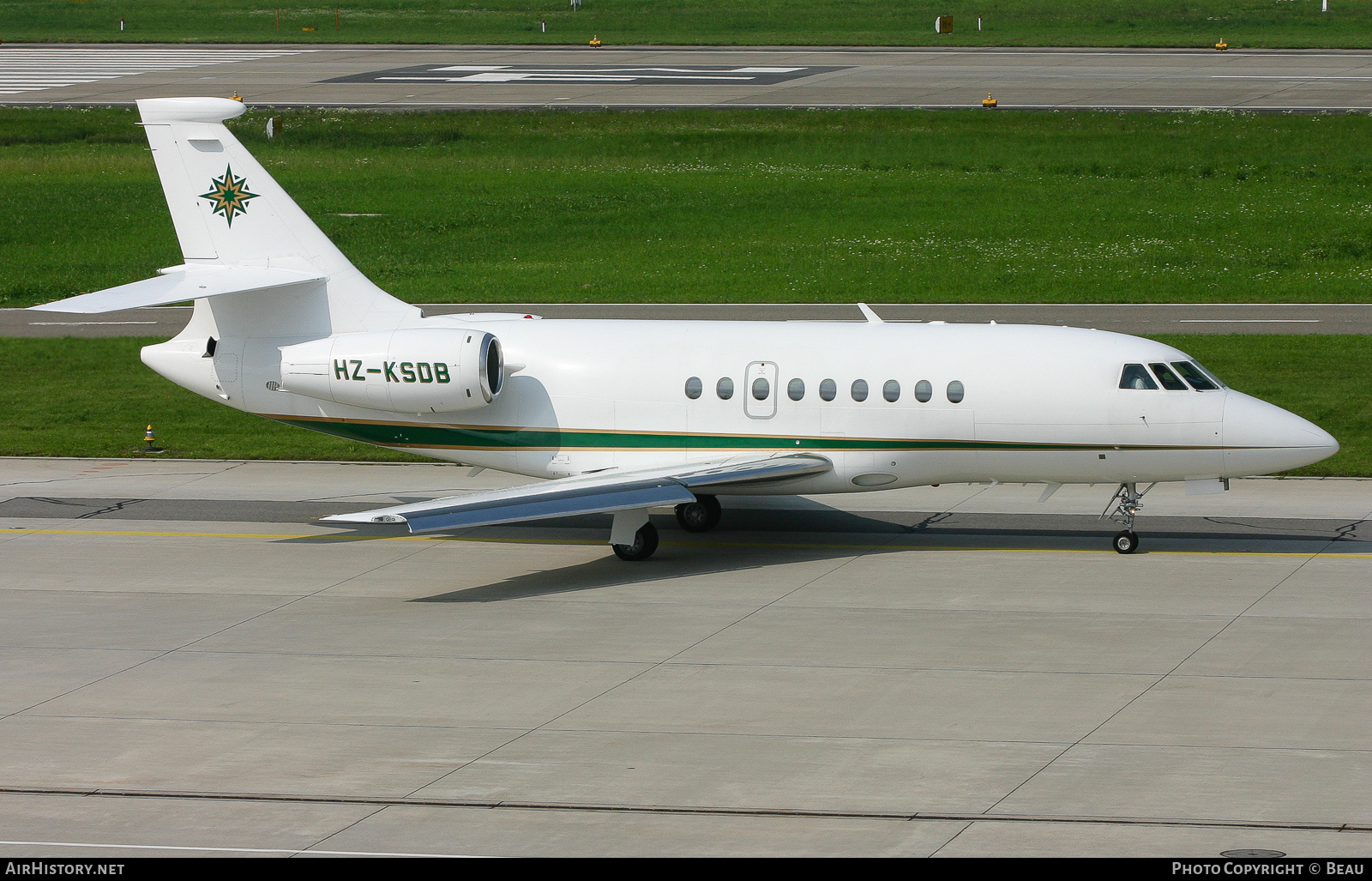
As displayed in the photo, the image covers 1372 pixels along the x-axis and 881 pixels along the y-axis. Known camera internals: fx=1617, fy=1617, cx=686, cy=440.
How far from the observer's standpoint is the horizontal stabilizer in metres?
22.6

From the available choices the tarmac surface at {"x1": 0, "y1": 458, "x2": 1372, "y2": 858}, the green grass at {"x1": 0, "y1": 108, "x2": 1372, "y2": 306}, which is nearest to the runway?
the green grass at {"x1": 0, "y1": 108, "x2": 1372, "y2": 306}

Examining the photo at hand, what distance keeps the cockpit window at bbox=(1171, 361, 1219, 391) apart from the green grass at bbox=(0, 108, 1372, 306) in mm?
19296

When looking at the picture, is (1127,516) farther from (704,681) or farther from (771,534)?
(704,681)

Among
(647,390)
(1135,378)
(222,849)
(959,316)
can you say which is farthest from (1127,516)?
(959,316)

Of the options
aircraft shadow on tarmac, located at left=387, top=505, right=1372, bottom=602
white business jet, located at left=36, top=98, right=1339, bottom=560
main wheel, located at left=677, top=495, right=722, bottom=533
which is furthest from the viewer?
main wheel, located at left=677, top=495, right=722, bottom=533

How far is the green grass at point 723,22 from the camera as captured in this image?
262ft

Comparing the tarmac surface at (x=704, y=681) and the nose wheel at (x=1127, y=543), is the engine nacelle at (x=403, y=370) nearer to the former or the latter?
the tarmac surface at (x=704, y=681)

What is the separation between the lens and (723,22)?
8738 cm

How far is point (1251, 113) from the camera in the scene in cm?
5822

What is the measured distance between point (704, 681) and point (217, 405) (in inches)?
780

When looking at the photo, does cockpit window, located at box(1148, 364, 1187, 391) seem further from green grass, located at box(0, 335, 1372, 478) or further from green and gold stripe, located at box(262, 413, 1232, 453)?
green grass, located at box(0, 335, 1372, 478)

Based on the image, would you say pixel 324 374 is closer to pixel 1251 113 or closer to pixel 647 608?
pixel 647 608

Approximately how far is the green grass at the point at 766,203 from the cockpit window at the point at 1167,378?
1946 centimetres
